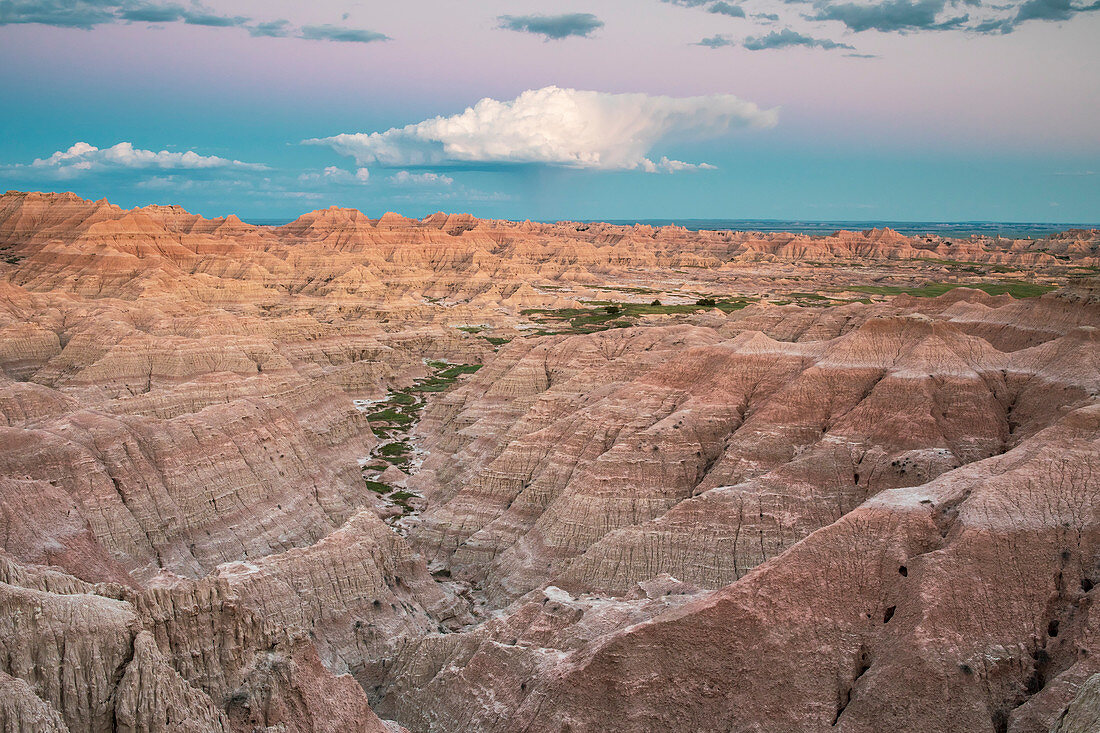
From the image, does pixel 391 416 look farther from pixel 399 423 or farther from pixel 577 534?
pixel 577 534

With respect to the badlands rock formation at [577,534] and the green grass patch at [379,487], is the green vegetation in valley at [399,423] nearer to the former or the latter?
the green grass patch at [379,487]

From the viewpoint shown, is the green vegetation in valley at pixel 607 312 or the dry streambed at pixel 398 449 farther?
the green vegetation in valley at pixel 607 312

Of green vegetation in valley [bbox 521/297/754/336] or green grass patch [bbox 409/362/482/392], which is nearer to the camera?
green grass patch [bbox 409/362/482/392]

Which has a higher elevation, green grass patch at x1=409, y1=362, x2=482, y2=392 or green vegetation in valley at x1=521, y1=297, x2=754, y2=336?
green vegetation in valley at x1=521, y1=297, x2=754, y2=336

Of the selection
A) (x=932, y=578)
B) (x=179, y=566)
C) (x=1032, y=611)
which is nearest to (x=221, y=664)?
(x=179, y=566)

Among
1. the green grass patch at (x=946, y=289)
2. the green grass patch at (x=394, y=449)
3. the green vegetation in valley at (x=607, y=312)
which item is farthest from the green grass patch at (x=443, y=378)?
the green grass patch at (x=946, y=289)

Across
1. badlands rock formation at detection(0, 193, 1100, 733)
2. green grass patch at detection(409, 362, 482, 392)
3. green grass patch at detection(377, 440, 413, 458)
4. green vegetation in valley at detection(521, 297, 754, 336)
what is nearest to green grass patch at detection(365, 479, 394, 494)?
badlands rock formation at detection(0, 193, 1100, 733)

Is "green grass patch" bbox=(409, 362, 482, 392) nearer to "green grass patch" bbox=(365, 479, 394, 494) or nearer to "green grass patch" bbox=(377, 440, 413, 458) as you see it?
"green grass patch" bbox=(377, 440, 413, 458)

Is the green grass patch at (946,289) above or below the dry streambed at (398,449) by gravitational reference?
above
